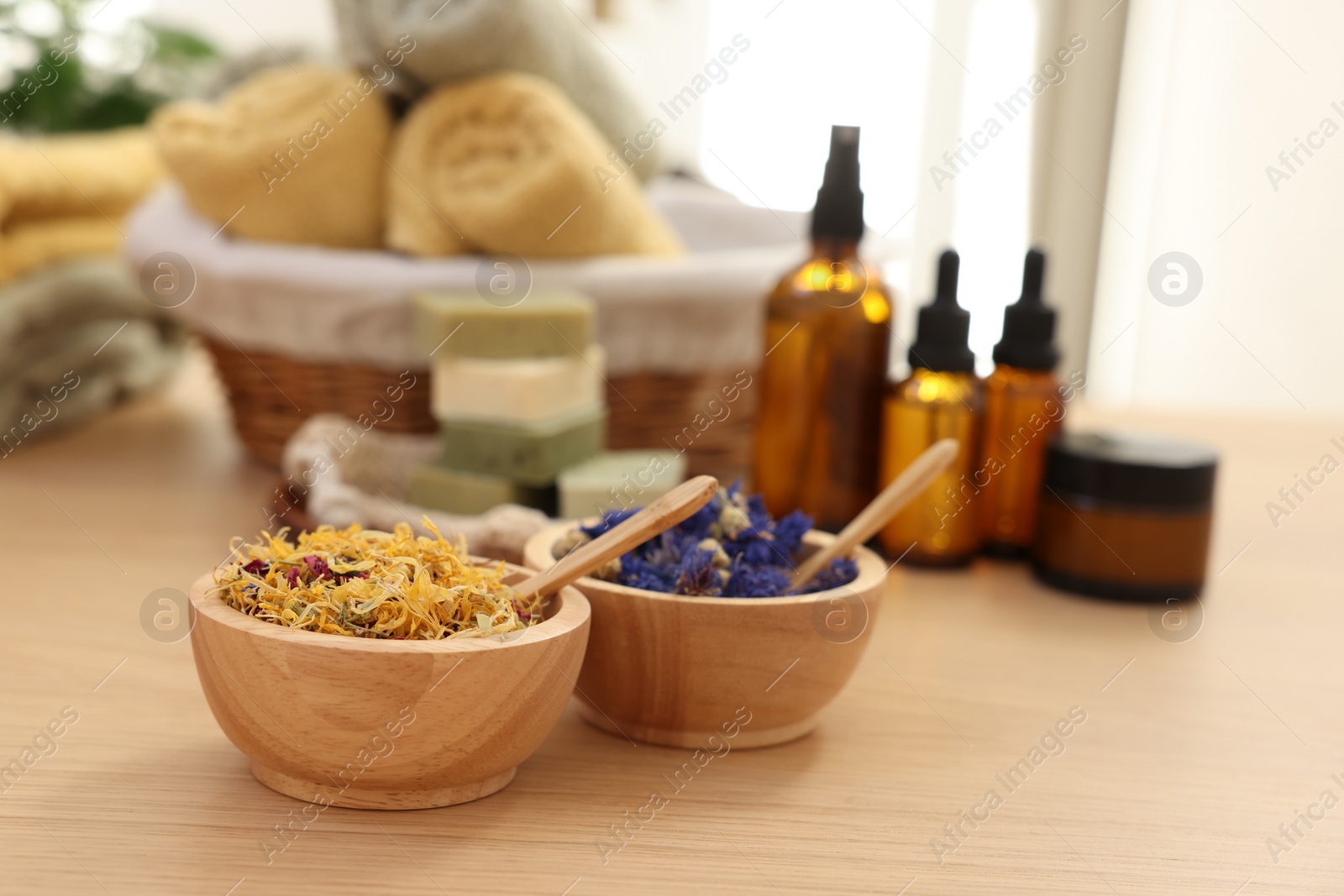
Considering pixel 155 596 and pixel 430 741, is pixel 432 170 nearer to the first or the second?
pixel 155 596

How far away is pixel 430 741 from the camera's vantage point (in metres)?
0.44

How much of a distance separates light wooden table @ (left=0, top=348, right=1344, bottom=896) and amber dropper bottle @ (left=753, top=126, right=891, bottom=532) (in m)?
0.08

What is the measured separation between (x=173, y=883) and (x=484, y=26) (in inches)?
24.1

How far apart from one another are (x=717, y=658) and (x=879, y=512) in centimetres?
11

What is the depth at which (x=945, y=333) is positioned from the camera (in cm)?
78

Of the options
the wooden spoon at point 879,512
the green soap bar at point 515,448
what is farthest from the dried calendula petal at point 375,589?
the green soap bar at point 515,448

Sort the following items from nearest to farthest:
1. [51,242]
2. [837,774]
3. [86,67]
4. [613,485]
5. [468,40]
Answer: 1. [837,774]
2. [613,485]
3. [468,40]
4. [51,242]
5. [86,67]

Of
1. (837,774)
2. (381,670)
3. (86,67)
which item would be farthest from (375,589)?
(86,67)

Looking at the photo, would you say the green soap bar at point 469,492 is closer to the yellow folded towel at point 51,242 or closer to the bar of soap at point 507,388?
the bar of soap at point 507,388

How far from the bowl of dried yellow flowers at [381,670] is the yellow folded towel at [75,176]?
2.05ft

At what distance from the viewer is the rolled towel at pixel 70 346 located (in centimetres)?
95

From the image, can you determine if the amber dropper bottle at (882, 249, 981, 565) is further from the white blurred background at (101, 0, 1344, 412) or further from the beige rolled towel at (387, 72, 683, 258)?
the white blurred background at (101, 0, 1344, 412)

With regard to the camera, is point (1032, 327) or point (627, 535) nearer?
point (627, 535)

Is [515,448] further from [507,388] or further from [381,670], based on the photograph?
[381,670]
